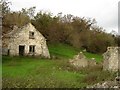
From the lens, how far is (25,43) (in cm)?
4844

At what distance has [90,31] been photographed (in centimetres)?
6944

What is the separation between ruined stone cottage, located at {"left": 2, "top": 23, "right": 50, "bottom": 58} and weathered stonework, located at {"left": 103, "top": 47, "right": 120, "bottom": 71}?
1644 centimetres

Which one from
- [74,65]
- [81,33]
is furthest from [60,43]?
[74,65]

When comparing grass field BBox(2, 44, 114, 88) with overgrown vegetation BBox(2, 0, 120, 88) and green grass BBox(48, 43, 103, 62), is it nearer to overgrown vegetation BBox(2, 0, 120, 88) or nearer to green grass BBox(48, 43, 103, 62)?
overgrown vegetation BBox(2, 0, 120, 88)

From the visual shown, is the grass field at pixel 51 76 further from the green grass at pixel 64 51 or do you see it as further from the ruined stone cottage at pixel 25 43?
the green grass at pixel 64 51

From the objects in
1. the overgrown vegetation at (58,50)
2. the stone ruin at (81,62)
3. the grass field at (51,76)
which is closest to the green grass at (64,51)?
the overgrown vegetation at (58,50)

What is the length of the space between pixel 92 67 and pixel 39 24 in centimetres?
2542

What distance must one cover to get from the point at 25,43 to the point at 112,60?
18.5 metres

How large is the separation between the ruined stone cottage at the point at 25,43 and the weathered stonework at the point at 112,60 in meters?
16.4

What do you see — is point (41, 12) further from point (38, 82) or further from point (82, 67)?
point (38, 82)

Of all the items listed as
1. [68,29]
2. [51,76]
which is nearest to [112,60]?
[51,76]

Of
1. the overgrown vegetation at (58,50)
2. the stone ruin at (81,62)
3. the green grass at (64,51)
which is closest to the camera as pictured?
the overgrown vegetation at (58,50)

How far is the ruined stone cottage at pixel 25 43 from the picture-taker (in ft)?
152

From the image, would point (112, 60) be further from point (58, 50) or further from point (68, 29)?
point (68, 29)
